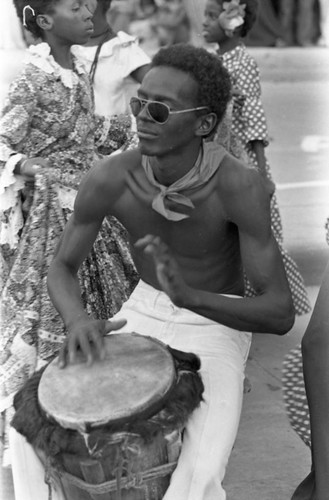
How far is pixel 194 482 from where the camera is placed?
2752 millimetres

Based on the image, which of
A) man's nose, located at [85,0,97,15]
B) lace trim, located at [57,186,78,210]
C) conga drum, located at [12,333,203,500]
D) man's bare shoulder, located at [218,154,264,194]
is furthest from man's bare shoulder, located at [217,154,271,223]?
man's nose, located at [85,0,97,15]

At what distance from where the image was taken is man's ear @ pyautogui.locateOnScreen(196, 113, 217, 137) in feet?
10.3

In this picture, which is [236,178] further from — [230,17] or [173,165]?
[230,17]

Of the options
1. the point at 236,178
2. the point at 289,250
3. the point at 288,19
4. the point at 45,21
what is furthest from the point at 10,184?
the point at 288,19

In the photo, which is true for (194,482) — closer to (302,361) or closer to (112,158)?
(302,361)

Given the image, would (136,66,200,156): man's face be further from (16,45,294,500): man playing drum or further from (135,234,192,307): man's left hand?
(135,234,192,307): man's left hand

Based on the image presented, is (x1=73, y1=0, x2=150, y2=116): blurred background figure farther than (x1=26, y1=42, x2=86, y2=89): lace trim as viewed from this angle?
Yes

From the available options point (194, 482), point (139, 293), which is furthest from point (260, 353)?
point (194, 482)

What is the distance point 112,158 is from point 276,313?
27.6 inches

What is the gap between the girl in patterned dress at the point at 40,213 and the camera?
4.03 m

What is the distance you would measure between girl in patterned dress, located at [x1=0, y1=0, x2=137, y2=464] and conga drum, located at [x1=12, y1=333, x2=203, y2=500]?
1206 millimetres

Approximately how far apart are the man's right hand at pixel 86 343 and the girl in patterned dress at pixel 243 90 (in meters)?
2.63

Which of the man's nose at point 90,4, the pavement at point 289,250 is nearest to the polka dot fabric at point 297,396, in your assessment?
the pavement at point 289,250

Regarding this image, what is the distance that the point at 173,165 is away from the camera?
3146 mm
